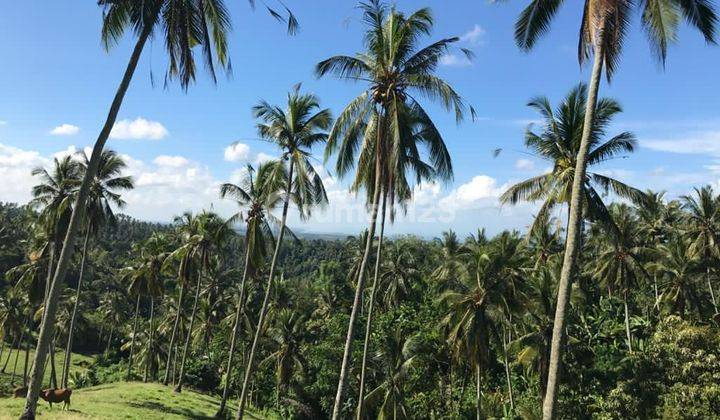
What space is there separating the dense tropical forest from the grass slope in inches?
57.7

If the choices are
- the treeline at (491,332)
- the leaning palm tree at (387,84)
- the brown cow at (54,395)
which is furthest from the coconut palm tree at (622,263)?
the brown cow at (54,395)

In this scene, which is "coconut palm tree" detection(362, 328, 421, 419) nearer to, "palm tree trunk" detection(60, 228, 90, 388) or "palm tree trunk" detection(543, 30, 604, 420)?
"palm tree trunk" detection(543, 30, 604, 420)

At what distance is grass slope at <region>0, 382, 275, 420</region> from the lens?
57.1 ft

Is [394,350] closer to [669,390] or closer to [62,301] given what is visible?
[669,390]

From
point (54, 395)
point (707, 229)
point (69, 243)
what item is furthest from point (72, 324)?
point (707, 229)

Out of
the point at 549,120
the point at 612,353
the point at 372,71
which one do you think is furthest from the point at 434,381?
the point at 372,71

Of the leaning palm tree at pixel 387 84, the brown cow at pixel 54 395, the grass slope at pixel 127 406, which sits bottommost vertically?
the grass slope at pixel 127 406

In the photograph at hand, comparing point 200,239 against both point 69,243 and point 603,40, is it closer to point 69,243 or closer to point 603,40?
point 69,243

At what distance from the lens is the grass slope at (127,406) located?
17.4 m

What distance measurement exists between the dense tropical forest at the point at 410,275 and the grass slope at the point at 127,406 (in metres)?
1.47

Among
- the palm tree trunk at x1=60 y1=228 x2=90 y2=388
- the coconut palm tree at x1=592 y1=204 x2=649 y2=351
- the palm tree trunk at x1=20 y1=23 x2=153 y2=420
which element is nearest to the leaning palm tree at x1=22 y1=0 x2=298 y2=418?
the palm tree trunk at x1=20 y1=23 x2=153 y2=420

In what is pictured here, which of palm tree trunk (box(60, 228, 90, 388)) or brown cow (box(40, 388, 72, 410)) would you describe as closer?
brown cow (box(40, 388, 72, 410))

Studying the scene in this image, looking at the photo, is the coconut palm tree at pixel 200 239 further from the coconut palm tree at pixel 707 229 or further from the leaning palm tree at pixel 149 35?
the coconut palm tree at pixel 707 229

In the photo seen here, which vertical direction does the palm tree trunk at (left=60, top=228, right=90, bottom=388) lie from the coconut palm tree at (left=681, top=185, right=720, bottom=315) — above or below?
below
